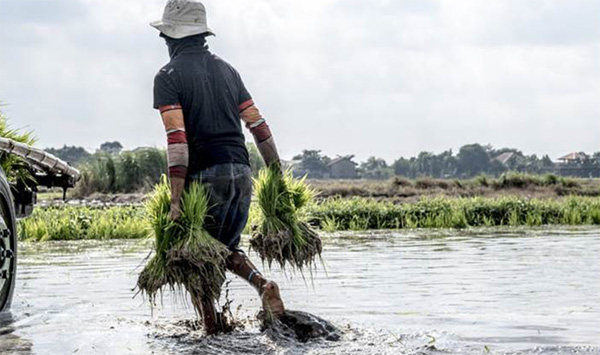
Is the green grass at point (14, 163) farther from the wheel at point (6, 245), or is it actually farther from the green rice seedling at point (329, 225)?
the green rice seedling at point (329, 225)

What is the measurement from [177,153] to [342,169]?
415ft

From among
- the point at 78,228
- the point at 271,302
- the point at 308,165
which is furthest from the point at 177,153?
the point at 308,165

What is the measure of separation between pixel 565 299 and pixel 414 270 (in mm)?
2941

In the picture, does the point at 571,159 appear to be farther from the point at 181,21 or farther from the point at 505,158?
the point at 181,21

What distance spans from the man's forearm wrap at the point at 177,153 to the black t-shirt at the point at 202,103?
0.58 ft

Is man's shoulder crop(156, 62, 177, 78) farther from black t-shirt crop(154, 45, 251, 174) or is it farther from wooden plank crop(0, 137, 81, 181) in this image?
wooden plank crop(0, 137, 81, 181)

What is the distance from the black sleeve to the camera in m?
6.96

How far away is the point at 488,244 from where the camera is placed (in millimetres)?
15797

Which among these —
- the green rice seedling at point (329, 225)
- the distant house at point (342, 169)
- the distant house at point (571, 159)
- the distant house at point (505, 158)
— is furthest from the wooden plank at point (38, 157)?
the distant house at point (505, 158)

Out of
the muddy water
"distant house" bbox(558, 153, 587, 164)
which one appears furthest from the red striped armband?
"distant house" bbox(558, 153, 587, 164)

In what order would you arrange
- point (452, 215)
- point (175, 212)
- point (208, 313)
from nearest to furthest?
1. point (175, 212)
2. point (208, 313)
3. point (452, 215)

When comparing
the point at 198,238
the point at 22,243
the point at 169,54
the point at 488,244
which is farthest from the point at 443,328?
the point at 22,243

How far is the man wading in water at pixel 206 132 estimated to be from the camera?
6930 millimetres

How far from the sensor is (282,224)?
24.3 feet
